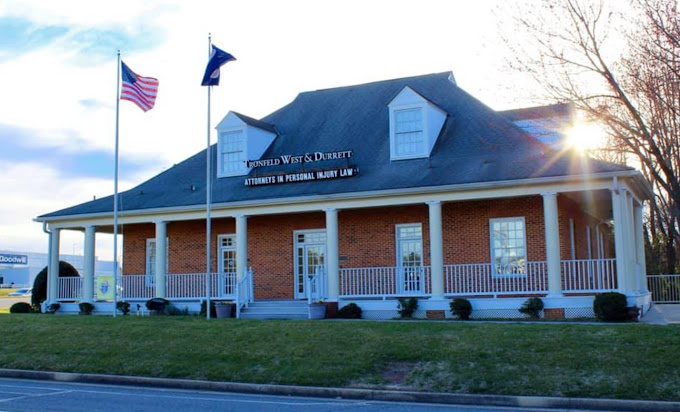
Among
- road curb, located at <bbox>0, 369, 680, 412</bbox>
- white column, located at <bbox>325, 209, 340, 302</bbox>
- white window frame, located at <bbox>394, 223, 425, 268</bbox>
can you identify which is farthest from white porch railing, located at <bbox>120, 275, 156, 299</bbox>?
road curb, located at <bbox>0, 369, 680, 412</bbox>

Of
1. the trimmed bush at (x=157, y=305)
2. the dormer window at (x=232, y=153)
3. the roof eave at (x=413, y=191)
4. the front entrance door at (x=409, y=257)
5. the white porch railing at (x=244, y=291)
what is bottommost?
the trimmed bush at (x=157, y=305)

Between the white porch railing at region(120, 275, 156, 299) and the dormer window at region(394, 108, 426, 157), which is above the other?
the dormer window at region(394, 108, 426, 157)

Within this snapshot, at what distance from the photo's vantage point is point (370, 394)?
12.1 meters

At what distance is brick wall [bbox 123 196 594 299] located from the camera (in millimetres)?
21828

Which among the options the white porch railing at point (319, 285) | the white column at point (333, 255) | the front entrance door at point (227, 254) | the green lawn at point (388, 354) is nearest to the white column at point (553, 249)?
the green lawn at point (388, 354)

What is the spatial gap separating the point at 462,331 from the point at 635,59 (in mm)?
6440

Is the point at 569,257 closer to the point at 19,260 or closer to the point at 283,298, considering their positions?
the point at 283,298

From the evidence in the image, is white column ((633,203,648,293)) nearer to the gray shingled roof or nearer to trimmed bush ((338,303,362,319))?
the gray shingled roof

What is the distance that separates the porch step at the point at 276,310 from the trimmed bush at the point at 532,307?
20.7 ft

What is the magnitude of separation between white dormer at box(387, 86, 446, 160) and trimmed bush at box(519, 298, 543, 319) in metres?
6.14

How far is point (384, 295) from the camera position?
21625 mm

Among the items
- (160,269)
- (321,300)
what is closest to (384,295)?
(321,300)

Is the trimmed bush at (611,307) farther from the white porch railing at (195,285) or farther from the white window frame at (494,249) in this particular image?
the white porch railing at (195,285)

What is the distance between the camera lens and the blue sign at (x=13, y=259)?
379 ft
